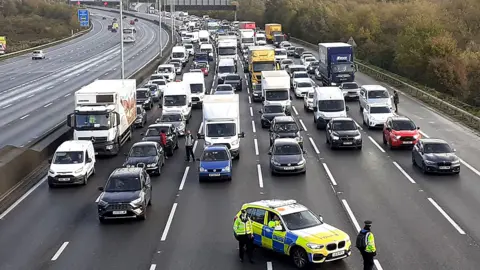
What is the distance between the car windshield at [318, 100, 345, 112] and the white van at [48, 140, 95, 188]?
16.4m

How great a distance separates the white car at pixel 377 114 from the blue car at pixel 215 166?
1410 centimetres

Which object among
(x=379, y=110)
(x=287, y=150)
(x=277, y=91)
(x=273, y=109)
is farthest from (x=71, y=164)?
(x=277, y=91)

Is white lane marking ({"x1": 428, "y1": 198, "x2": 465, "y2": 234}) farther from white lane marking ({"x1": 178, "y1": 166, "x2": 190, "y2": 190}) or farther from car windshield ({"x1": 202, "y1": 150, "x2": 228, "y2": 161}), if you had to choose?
white lane marking ({"x1": 178, "y1": 166, "x2": 190, "y2": 190})

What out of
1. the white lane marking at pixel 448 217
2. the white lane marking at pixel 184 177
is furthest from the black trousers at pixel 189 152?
the white lane marking at pixel 448 217

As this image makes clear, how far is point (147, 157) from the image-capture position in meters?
32.2

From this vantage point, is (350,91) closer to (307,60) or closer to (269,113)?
(269,113)

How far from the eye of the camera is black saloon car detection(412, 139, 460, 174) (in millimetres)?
30500

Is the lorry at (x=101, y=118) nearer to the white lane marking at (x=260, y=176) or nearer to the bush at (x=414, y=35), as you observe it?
the white lane marking at (x=260, y=176)

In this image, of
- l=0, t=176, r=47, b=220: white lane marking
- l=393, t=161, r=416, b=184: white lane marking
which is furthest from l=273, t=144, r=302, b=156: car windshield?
l=0, t=176, r=47, b=220: white lane marking

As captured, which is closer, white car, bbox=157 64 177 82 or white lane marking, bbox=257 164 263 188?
white lane marking, bbox=257 164 263 188

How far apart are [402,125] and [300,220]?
18648 mm

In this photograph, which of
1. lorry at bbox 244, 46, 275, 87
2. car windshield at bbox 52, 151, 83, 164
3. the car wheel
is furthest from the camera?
lorry at bbox 244, 46, 275, 87

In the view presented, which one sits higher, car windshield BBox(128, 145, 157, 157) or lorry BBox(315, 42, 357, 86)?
lorry BBox(315, 42, 357, 86)

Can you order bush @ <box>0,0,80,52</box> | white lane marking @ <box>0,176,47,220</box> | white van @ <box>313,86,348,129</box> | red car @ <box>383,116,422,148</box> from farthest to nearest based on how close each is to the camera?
bush @ <box>0,0,80,52</box>, white van @ <box>313,86,348,129</box>, red car @ <box>383,116,422,148</box>, white lane marking @ <box>0,176,47,220</box>
